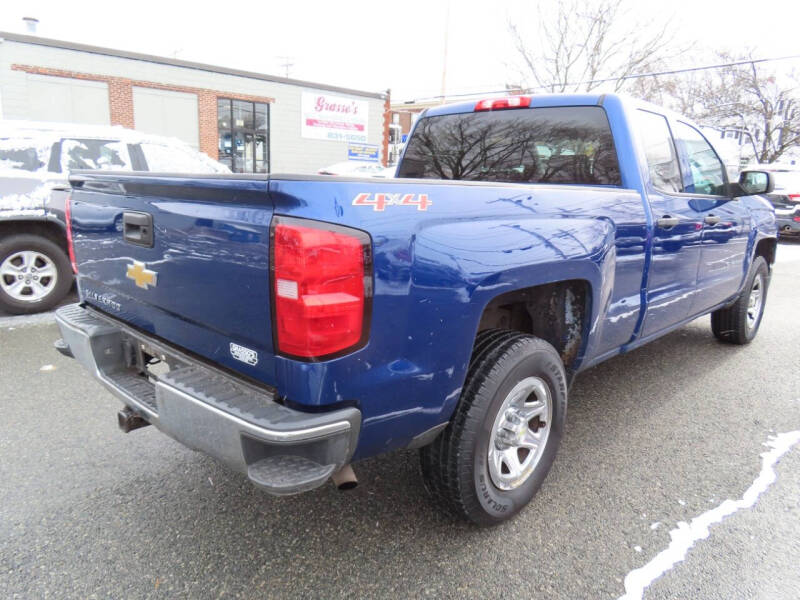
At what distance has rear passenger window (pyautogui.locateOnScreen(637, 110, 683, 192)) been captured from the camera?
325cm

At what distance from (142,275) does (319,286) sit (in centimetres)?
101

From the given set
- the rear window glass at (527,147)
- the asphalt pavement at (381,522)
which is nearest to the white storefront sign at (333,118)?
the rear window glass at (527,147)

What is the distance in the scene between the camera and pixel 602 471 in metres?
2.97

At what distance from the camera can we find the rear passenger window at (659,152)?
10.7 ft

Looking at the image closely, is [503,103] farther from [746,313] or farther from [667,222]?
[746,313]

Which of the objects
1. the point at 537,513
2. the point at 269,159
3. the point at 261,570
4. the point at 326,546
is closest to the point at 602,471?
the point at 537,513

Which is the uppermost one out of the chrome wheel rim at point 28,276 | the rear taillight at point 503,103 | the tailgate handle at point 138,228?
the rear taillight at point 503,103

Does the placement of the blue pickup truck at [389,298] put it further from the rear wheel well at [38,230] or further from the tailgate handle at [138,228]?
the rear wheel well at [38,230]

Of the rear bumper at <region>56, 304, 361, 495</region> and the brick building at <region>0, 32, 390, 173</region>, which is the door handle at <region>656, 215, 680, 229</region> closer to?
the rear bumper at <region>56, 304, 361, 495</region>

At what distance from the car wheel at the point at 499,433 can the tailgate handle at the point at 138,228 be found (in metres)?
1.38

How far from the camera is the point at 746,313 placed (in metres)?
5.07

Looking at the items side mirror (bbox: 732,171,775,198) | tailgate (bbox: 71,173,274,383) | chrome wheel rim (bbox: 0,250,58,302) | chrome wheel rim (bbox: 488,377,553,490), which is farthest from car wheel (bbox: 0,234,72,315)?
side mirror (bbox: 732,171,775,198)

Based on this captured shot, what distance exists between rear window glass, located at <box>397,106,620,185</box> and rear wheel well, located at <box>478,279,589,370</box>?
2.58 feet

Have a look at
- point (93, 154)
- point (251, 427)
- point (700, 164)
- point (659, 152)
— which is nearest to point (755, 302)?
point (700, 164)
